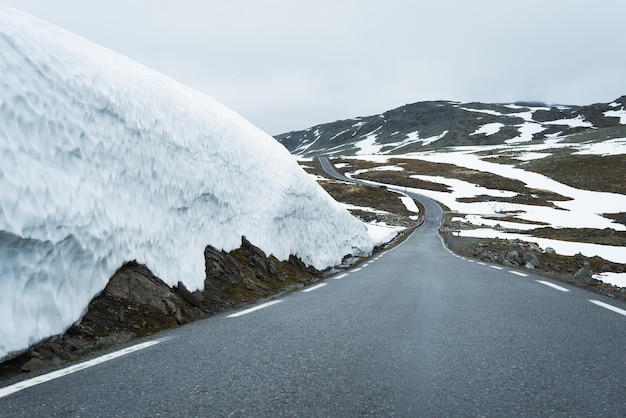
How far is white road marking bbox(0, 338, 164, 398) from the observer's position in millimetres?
3454

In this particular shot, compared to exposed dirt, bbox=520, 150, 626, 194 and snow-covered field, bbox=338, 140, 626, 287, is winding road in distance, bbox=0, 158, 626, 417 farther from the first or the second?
exposed dirt, bbox=520, 150, 626, 194

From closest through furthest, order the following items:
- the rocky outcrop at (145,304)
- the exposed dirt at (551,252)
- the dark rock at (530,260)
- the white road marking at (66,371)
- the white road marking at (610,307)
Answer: the white road marking at (66,371) < the rocky outcrop at (145,304) < the white road marking at (610,307) < the exposed dirt at (551,252) < the dark rock at (530,260)

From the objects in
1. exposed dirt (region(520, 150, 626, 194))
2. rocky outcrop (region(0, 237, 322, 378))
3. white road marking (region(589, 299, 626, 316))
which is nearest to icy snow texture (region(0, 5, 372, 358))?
rocky outcrop (region(0, 237, 322, 378))

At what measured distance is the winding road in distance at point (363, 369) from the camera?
3.05 meters

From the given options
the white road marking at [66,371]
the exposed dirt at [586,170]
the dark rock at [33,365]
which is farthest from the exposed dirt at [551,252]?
the exposed dirt at [586,170]

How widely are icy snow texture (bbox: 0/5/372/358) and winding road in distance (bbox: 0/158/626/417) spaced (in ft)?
4.98

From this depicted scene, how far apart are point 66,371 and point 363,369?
266cm

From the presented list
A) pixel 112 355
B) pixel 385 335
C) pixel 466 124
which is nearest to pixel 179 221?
pixel 112 355

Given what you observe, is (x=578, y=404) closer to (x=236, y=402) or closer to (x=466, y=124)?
(x=236, y=402)

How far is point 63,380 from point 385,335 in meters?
3.32

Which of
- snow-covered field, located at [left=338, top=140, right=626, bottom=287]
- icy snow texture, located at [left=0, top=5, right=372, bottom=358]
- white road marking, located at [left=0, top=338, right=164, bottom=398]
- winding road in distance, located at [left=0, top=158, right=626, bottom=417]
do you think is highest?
icy snow texture, located at [left=0, top=5, right=372, bottom=358]

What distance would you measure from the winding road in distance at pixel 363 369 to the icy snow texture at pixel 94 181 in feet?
4.98

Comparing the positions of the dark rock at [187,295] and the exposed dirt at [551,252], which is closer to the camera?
the dark rock at [187,295]

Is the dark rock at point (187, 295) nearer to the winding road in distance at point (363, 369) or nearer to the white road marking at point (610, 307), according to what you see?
the winding road in distance at point (363, 369)
